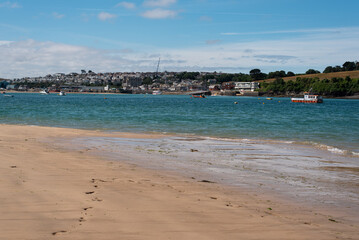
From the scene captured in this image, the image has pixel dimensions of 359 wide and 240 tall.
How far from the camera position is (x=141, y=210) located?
24.8 ft

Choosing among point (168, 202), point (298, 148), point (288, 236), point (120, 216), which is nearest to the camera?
point (288, 236)

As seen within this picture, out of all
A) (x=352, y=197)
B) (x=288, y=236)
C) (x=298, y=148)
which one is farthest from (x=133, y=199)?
(x=298, y=148)

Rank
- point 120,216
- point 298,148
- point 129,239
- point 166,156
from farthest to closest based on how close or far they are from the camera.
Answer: point 298,148 → point 166,156 → point 120,216 → point 129,239

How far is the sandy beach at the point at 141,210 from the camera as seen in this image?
21.0 feet

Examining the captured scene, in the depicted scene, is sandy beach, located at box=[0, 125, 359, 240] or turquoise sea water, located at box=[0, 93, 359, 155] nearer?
sandy beach, located at box=[0, 125, 359, 240]

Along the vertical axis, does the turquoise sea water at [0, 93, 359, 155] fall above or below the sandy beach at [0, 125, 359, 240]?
below

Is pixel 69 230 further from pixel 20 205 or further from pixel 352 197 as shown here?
pixel 352 197

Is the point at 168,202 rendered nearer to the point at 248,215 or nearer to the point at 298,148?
the point at 248,215

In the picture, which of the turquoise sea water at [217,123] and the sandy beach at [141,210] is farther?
the turquoise sea water at [217,123]

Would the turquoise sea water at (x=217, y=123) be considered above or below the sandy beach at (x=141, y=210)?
below

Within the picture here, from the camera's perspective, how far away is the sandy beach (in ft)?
21.0

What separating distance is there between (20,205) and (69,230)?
65.6 inches

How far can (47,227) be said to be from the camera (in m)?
6.35

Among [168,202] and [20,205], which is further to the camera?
[168,202]
